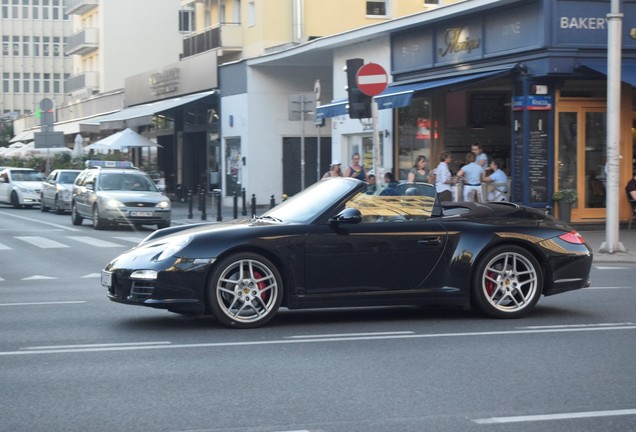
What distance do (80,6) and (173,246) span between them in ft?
215

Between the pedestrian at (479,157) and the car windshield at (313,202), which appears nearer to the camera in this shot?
the car windshield at (313,202)

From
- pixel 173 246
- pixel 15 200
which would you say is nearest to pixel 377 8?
pixel 15 200

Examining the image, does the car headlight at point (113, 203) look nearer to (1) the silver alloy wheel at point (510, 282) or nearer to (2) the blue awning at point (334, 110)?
(2) the blue awning at point (334, 110)

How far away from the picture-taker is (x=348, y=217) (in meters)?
10.1

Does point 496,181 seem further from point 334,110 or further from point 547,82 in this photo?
point 334,110

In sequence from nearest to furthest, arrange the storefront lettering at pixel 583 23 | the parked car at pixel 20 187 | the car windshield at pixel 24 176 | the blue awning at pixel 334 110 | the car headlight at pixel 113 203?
the storefront lettering at pixel 583 23 → the car headlight at pixel 113 203 → the blue awning at pixel 334 110 → the parked car at pixel 20 187 → the car windshield at pixel 24 176

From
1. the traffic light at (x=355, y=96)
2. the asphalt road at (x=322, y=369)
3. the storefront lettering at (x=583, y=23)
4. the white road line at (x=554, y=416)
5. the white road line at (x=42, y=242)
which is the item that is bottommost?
the white road line at (x=554, y=416)

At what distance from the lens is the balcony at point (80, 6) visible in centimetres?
7094

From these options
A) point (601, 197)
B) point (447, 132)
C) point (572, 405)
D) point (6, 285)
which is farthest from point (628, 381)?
point (447, 132)

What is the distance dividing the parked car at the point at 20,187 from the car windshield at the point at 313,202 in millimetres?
33523

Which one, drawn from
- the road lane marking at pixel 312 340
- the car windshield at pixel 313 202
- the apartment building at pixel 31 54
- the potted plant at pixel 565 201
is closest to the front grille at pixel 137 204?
the potted plant at pixel 565 201

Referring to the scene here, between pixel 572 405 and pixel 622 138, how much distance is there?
18440 mm

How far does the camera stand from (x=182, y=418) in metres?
6.52

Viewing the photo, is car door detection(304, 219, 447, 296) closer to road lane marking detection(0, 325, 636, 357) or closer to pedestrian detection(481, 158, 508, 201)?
road lane marking detection(0, 325, 636, 357)
